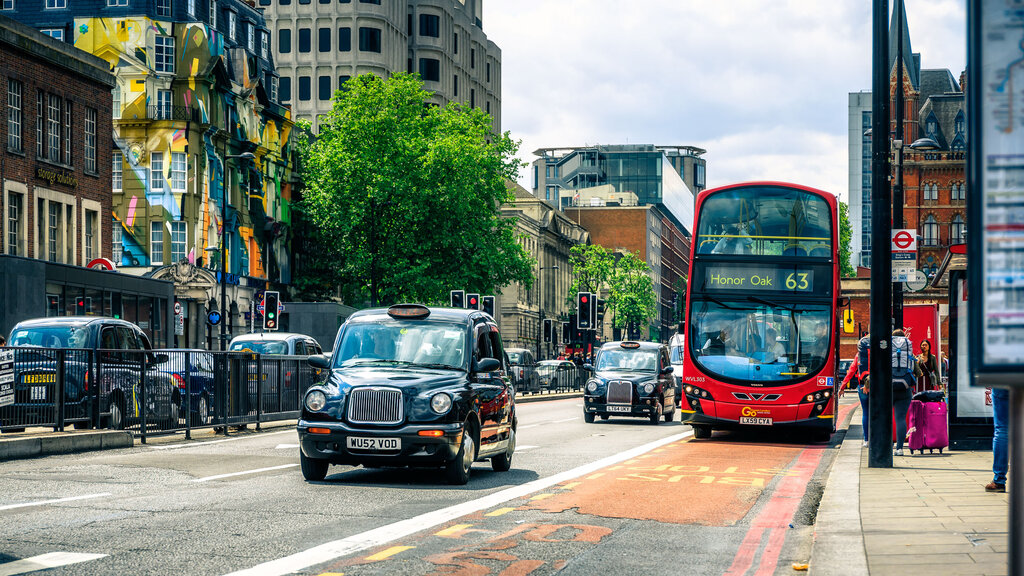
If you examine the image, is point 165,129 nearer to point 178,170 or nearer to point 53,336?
point 178,170

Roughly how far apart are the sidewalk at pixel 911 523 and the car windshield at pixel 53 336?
44.3 feet

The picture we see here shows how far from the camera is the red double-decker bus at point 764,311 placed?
23234 millimetres

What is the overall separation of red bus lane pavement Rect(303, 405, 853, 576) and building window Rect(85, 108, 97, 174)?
3305cm

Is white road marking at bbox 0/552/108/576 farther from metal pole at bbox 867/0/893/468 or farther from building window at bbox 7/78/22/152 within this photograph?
building window at bbox 7/78/22/152

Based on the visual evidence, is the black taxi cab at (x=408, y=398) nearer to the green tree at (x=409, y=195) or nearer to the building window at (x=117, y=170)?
the green tree at (x=409, y=195)

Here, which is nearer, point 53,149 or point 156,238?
point 53,149

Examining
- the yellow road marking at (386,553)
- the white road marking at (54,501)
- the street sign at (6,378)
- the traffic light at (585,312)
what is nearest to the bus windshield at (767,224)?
the street sign at (6,378)

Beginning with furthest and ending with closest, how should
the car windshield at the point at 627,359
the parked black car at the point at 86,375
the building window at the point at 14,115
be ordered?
the building window at the point at 14,115 → the car windshield at the point at 627,359 → the parked black car at the point at 86,375

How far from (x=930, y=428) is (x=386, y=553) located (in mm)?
11452

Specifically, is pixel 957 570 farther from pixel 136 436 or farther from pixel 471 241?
pixel 471 241

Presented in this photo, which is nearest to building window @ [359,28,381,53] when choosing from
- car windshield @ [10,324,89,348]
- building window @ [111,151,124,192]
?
building window @ [111,151,124,192]

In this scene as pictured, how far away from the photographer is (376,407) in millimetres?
13125

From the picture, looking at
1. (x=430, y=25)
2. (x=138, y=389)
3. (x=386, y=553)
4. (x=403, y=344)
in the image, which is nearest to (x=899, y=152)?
(x=403, y=344)

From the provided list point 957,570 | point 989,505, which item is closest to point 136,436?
point 989,505
